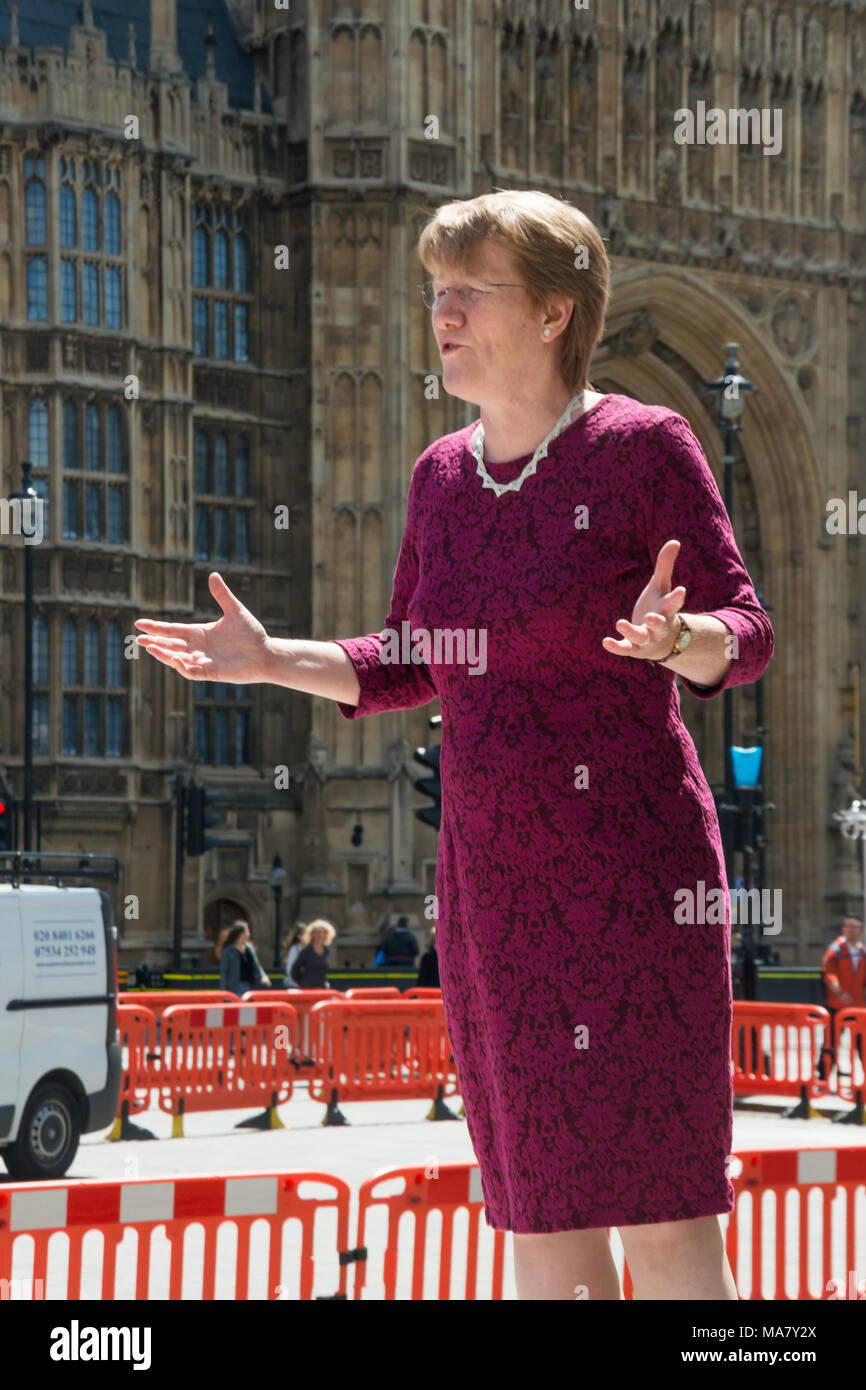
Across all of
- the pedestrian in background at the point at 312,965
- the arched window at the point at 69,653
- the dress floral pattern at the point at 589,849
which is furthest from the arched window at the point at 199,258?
the dress floral pattern at the point at 589,849

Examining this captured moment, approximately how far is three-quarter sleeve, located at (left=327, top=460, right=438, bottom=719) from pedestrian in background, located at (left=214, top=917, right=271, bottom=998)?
1756 cm

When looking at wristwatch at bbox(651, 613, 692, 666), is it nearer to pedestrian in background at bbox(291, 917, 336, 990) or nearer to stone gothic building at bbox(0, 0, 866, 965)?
pedestrian in background at bbox(291, 917, 336, 990)

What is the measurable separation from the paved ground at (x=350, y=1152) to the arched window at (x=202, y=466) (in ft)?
62.8

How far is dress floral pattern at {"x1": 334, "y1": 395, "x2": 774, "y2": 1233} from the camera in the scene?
283 centimetres

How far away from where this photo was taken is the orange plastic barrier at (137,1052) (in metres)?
15.5

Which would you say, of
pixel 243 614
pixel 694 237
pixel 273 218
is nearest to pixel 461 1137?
pixel 243 614

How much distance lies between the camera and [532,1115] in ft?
9.39

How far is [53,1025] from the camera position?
12617 mm

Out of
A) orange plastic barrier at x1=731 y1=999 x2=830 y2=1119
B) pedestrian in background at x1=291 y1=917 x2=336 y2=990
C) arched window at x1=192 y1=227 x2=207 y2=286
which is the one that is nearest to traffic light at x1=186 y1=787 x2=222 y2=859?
pedestrian in background at x1=291 y1=917 x2=336 y2=990

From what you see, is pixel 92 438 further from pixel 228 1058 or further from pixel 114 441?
pixel 228 1058

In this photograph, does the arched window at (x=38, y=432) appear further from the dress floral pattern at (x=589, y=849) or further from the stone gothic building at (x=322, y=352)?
the dress floral pattern at (x=589, y=849)

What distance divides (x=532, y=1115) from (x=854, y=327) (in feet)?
135

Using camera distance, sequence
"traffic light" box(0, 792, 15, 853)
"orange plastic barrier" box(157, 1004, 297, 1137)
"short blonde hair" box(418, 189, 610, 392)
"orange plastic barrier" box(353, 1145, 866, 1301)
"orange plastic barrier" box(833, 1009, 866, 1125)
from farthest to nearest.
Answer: "traffic light" box(0, 792, 15, 853), "orange plastic barrier" box(833, 1009, 866, 1125), "orange plastic barrier" box(157, 1004, 297, 1137), "orange plastic barrier" box(353, 1145, 866, 1301), "short blonde hair" box(418, 189, 610, 392)

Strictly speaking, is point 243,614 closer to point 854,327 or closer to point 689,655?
point 689,655
